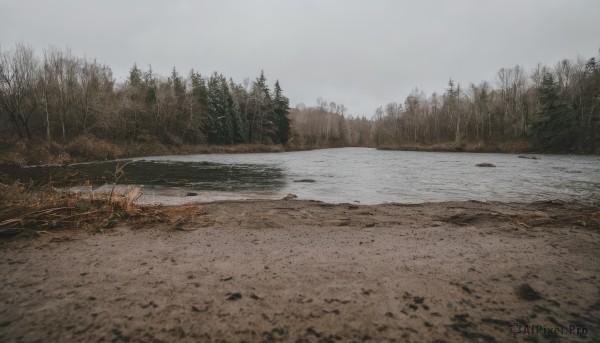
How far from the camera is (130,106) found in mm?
46625

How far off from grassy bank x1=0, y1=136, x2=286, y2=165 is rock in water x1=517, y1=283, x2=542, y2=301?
106 ft

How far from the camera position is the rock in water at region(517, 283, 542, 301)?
260 centimetres

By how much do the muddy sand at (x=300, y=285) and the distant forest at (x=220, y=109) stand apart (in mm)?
37001

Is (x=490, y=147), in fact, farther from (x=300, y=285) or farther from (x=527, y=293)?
(x=300, y=285)

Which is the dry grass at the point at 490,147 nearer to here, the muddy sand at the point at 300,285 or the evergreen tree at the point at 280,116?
the evergreen tree at the point at 280,116

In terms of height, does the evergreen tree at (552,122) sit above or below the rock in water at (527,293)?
above

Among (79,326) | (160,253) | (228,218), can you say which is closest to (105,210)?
(228,218)

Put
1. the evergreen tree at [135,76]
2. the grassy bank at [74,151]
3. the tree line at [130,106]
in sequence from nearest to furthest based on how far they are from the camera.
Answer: the grassy bank at [74,151] < the tree line at [130,106] < the evergreen tree at [135,76]

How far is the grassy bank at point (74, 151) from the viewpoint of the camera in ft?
80.0

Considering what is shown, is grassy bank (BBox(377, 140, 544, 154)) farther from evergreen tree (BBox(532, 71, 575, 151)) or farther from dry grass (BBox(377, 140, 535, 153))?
evergreen tree (BBox(532, 71, 575, 151))

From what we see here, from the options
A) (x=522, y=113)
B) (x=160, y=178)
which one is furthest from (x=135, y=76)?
(x=522, y=113)

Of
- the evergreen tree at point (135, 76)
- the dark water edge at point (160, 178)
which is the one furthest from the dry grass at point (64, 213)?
the evergreen tree at point (135, 76)

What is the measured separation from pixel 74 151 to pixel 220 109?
31694mm

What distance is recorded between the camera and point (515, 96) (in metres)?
59.9
